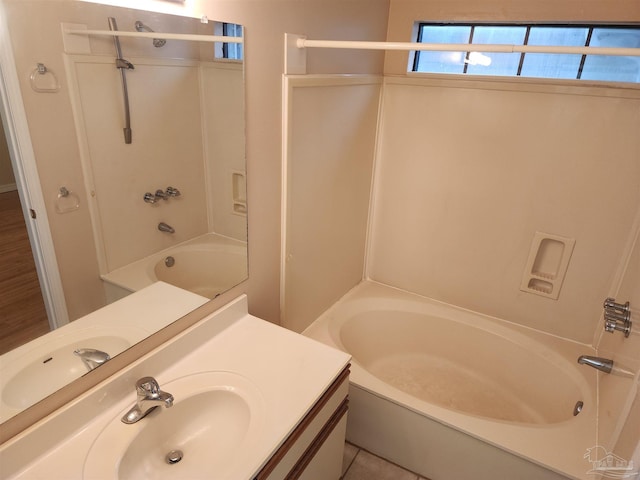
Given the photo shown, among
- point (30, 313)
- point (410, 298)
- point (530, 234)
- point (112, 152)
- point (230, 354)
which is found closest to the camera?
point (30, 313)

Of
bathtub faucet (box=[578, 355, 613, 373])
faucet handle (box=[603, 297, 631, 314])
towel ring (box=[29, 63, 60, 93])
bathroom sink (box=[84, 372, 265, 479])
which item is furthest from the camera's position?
bathtub faucet (box=[578, 355, 613, 373])

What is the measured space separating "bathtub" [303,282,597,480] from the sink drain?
2.76 feet

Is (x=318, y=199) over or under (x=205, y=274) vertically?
over

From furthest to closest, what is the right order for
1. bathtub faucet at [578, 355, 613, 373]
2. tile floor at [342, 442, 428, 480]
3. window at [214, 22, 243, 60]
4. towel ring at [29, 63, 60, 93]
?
tile floor at [342, 442, 428, 480], bathtub faucet at [578, 355, 613, 373], window at [214, 22, 243, 60], towel ring at [29, 63, 60, 93]

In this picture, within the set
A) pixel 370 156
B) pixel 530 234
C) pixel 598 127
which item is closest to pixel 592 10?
pixel 598 127

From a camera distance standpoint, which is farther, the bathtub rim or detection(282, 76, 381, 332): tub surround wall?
detection(282, 76, 381, 332): tub surround wall

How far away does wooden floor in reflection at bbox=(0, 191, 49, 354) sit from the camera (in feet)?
2.95

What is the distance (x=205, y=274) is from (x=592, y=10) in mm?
1865

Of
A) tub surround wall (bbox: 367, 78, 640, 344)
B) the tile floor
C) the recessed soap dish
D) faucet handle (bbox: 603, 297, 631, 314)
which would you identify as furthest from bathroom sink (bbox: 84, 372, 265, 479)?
the recessed soap dish

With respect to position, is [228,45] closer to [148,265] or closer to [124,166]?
[124,166]

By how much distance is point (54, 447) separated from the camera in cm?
98

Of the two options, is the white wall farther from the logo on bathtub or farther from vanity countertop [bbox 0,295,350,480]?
the logo on bathtub

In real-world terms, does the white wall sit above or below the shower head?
below

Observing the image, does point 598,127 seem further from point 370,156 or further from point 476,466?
point 476,466
